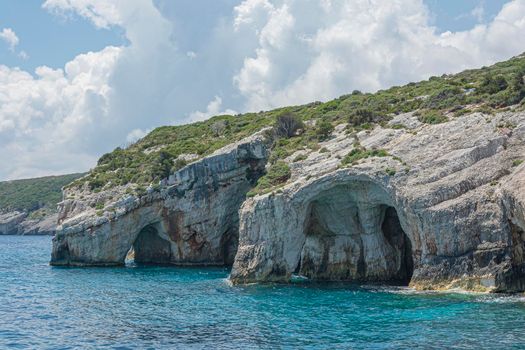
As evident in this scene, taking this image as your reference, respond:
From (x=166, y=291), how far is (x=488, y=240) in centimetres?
2132

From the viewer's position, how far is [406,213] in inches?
1438

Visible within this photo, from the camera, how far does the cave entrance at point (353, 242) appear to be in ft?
139

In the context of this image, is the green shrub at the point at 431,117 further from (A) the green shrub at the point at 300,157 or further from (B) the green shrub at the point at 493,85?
(A) the green shrub at the point at 300,157

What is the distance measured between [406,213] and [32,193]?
16159cm

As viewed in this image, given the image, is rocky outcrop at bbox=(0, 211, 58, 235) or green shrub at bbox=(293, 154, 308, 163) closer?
green shrub at bbox=(293, 154, 308, 163)

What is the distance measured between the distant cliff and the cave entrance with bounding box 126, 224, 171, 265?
93.9m

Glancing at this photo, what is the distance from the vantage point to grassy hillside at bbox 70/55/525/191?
4447 cm

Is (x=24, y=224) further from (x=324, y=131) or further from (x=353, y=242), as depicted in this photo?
(x=353, y=242)

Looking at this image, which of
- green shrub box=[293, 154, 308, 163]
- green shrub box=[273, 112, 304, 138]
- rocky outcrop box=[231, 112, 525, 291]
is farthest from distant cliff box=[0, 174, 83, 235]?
rocky outcrop box=[231, 112, 525, 291]

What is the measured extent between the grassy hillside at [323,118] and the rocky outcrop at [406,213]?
309 centimetres

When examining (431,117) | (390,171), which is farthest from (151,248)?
(431,117)

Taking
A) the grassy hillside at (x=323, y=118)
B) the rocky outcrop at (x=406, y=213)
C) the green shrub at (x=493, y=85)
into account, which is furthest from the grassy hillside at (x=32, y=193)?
the green shrub at (x=493, y=85)

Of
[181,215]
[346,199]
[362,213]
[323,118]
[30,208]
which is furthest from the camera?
[30,208]

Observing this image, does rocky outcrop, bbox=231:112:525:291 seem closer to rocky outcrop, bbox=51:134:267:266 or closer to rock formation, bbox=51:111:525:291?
rock formation, bbox=51:111:525:291
